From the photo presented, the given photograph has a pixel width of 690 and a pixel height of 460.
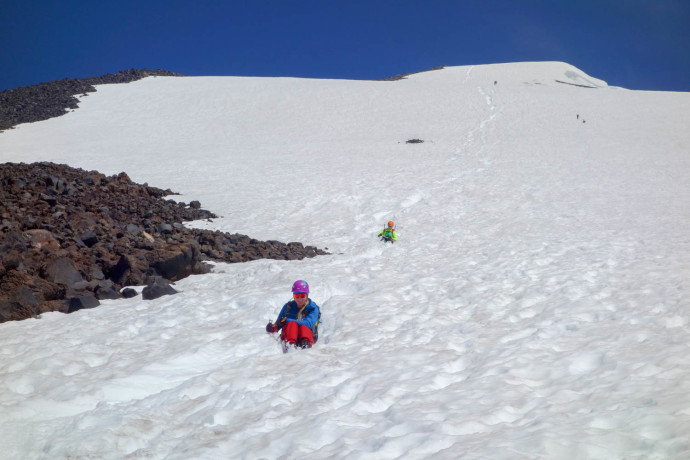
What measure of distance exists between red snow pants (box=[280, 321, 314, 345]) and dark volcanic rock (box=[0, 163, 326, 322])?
9.64 ft

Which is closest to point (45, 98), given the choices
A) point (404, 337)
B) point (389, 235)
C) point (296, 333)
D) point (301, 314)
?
point (389, 235)

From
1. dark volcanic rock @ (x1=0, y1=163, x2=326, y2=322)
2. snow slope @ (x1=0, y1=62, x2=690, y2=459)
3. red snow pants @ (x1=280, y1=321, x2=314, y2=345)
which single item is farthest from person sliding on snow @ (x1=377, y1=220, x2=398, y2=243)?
red snow pants @ (x1=280, y1=321, x2=314, y2=345)

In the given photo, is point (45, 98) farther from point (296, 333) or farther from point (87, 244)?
point (296, 333)

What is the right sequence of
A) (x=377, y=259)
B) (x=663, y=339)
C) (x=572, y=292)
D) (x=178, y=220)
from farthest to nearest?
(x=178, y=220)
(x=377, y=259)
(x=572, y=292)
(x=663, y=339)

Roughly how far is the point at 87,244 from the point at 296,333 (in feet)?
17.4

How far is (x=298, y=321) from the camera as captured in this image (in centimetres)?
576

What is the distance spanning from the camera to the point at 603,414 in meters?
3.30

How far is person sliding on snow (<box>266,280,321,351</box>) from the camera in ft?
18.5

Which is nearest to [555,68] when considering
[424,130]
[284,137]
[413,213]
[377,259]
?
[424,130]

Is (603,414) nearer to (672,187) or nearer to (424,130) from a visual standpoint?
(672,187)

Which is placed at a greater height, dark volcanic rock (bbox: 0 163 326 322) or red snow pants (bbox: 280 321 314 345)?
dark volcanic rock (bbox: 0 163 326 322)

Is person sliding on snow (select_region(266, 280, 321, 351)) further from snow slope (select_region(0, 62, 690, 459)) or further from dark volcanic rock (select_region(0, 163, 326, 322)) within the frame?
dark volcanic rock (select_region(0, 163, 326, 322))

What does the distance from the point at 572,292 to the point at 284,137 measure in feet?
82.3

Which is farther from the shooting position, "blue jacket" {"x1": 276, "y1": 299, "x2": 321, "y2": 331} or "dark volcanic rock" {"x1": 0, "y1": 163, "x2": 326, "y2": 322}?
"dark volcanic rock" {"x1": 0, "y1": 163, "x2": 326, "y2": 322}
